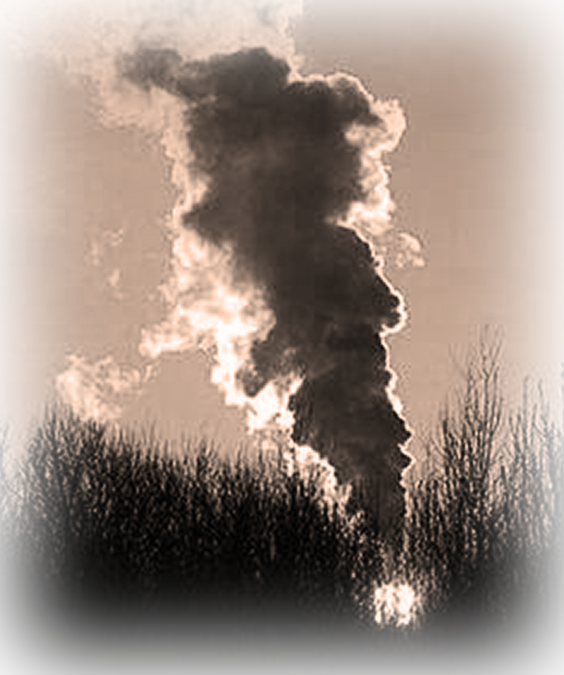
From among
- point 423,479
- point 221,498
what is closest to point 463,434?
point 423,479

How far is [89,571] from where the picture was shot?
2619 cm

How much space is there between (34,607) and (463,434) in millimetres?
8425

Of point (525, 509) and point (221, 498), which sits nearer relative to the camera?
point (525, 509)

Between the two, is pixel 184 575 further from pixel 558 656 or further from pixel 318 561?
pixel 558 656

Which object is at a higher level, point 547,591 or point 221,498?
point 221,498

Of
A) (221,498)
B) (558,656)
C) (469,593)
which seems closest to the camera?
(558,656)

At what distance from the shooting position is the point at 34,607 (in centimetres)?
2408

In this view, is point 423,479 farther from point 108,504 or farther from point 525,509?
point 108,504

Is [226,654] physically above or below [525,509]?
below

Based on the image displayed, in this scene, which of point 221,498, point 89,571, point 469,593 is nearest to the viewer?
point 469,593

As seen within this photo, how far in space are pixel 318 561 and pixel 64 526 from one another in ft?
19.2

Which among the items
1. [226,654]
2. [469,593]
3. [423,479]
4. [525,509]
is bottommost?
[226,654]

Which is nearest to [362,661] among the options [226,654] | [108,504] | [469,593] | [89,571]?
[469,593]

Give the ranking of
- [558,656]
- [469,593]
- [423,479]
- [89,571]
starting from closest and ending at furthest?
[558,656]
[469,593]
[89,571]
[423,479]
